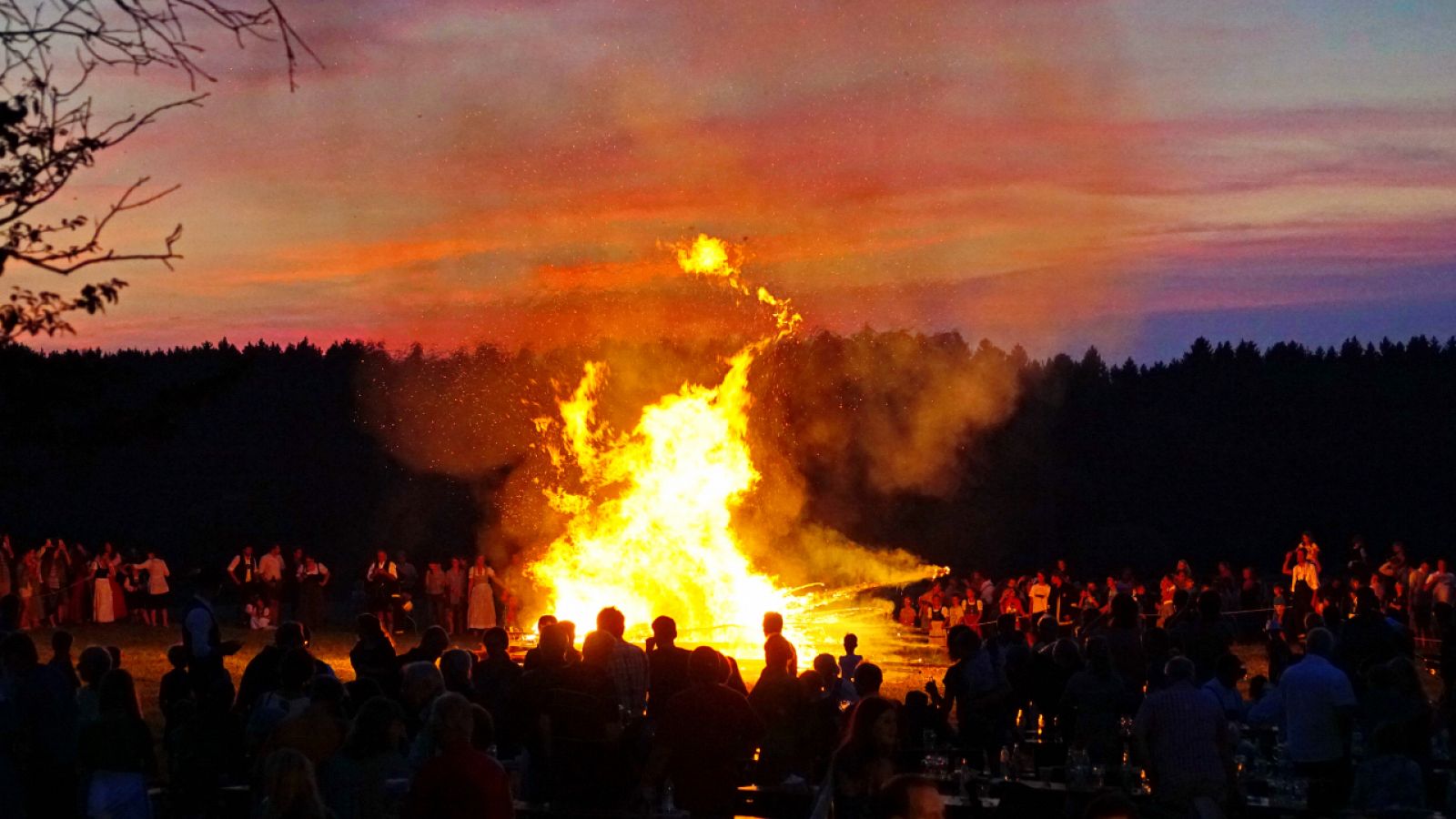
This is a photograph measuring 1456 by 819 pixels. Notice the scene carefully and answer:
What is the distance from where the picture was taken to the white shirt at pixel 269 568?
34.7 meters

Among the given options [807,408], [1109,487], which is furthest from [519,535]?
[1109,487]

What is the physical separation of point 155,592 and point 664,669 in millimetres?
24213

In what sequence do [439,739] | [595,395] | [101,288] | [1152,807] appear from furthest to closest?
[595,395] < [1152,807] < [101,288] < [439,739]

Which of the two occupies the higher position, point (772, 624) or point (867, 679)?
point (772, 624)

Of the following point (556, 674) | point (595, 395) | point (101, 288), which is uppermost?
point (595, 395)

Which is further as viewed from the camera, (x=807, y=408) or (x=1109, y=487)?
(x=1109, y=487)

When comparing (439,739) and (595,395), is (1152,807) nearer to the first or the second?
(439,739)

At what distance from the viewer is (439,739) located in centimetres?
809

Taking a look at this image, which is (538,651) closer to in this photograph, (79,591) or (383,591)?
(383,591)

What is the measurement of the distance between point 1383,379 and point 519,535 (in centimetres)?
4161

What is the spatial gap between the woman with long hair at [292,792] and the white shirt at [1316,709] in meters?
6.66

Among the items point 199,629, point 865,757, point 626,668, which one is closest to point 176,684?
point 199,629

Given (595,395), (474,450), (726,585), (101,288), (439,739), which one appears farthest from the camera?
(474,450)

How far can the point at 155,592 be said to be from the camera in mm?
34031
